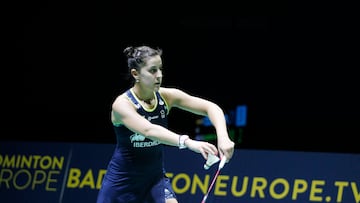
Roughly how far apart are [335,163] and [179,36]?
338cm

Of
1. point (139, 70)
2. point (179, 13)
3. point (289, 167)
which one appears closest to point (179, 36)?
point (179, 13)

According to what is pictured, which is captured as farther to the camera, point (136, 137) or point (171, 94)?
point (171, 94)

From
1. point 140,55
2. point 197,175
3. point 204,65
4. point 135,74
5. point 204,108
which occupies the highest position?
point 204,65

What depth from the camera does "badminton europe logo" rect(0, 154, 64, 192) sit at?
8.05 meters

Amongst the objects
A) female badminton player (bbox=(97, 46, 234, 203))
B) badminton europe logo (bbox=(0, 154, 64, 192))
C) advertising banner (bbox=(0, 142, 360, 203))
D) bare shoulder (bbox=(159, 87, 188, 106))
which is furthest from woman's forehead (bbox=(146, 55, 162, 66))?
badminton europe logo (bbox=(0, 154, 64, 192))

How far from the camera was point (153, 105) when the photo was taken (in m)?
4.77

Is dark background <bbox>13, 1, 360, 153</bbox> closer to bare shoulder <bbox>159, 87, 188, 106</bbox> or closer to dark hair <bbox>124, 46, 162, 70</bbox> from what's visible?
bare shoulder <bbox>159, 87, 188, 106</bbox>

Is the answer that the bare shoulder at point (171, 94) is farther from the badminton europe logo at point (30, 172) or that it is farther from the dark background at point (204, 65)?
the dark background at point (204, 65)

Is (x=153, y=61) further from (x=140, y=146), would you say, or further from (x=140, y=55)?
(x=140, y=146)

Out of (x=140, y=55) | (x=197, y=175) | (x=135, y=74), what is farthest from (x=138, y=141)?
(x=197, y=175)

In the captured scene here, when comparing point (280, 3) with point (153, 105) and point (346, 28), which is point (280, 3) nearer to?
point (346, 28)

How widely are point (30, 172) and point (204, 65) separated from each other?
277 centimetres

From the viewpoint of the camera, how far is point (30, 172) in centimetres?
812

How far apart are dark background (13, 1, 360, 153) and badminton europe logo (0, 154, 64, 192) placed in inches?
61.2
